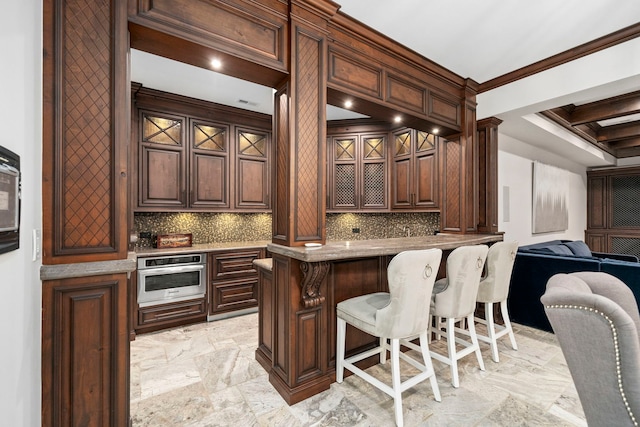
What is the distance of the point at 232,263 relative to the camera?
3674 mm

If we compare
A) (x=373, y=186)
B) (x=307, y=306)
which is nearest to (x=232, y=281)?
(x=307, y=306)

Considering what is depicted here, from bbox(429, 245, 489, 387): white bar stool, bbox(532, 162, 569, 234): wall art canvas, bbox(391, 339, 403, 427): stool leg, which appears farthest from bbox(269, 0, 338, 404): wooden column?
bbox(532, 162, 569, 234): wall art canvas

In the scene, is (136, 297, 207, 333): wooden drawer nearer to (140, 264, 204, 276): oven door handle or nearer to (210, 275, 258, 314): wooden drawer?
(210, 275, 258, 314): wooden drawer

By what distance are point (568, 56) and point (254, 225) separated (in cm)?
427

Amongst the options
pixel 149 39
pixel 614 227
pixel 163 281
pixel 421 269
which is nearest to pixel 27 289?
pixel 149 39

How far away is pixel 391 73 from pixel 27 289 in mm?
2922

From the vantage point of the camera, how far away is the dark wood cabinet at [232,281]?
140 inches

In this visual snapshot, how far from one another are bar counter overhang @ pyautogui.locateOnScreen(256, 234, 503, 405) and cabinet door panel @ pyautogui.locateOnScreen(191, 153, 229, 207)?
1754mm

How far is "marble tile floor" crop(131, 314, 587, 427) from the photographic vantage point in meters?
1.84

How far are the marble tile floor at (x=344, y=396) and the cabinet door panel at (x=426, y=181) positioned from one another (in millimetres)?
1958

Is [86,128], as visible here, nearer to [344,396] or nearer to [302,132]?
[302,132]

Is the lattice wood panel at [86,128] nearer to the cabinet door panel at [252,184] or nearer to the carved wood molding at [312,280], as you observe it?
the carved wood molding at [312,280]

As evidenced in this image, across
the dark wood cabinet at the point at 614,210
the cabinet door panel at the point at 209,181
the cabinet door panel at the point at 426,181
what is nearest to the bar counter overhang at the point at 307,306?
the cabinet door panel at the point at 426,181

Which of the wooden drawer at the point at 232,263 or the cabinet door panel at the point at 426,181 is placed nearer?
the wooden drawer at the point at 232,263
